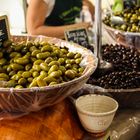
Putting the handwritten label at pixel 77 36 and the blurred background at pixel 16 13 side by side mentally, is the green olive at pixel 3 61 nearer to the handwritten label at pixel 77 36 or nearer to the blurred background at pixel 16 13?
the handwritten label at pixel 77 36

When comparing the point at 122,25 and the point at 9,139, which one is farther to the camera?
the point at 122,25

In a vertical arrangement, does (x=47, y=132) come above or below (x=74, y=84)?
below

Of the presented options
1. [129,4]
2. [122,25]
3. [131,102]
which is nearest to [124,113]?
[131,102]

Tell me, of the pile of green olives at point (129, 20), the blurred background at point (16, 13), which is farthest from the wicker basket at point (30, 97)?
the blurred background at point (16, 13)

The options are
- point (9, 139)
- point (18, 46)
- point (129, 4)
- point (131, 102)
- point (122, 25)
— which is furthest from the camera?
point (129, 4)

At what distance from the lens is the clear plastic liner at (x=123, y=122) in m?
1.08

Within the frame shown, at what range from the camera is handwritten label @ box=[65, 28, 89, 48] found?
1394mm

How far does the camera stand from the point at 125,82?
119cm

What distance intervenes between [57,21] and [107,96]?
3.30ft

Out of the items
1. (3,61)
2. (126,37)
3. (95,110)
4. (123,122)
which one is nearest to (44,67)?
(3,61)

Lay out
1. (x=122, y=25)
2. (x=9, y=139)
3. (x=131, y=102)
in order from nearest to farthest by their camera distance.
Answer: (x=9, y=139) < (x=131, y=102) < (x=122, y=25)

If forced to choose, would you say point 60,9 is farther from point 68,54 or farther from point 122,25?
point 68,54

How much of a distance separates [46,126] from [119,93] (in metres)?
0.32

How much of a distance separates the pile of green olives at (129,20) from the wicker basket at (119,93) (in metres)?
0.70
